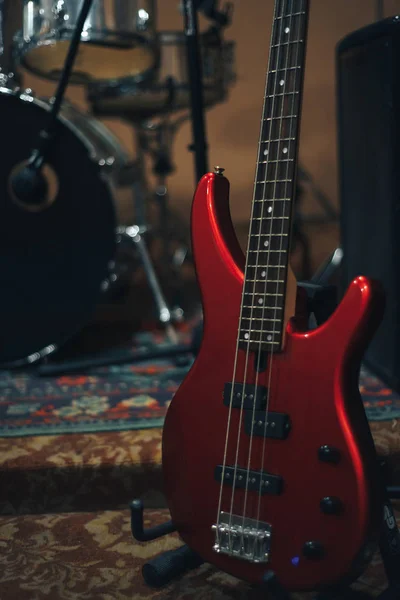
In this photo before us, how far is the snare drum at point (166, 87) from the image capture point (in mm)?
2068

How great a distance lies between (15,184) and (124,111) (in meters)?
0.66

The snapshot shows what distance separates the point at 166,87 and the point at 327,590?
61.8 inches

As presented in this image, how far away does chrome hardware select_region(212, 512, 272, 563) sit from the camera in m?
0.87

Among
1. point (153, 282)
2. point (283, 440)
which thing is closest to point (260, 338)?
point (283, 440)

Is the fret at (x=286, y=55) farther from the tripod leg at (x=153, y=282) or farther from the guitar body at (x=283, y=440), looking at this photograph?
the tripod leg at (x=153, y=282)

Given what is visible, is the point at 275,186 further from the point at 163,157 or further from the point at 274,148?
the point at 163,157

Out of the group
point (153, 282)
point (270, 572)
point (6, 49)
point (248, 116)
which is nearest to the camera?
point (270, 572)

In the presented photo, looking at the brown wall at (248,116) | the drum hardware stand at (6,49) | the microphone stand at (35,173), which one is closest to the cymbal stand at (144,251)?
the microphone stand at (35,173)

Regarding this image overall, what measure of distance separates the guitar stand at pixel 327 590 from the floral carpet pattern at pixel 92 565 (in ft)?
0.08

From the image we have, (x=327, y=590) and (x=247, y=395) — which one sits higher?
(x=247, y=395)

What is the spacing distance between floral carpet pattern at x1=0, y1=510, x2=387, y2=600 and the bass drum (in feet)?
2.01

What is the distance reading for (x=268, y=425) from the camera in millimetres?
865

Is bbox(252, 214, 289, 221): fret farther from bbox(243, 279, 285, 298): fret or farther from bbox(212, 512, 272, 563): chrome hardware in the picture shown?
bbox(212, 512, 272, 563): chrome hardware

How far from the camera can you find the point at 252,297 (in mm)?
884
